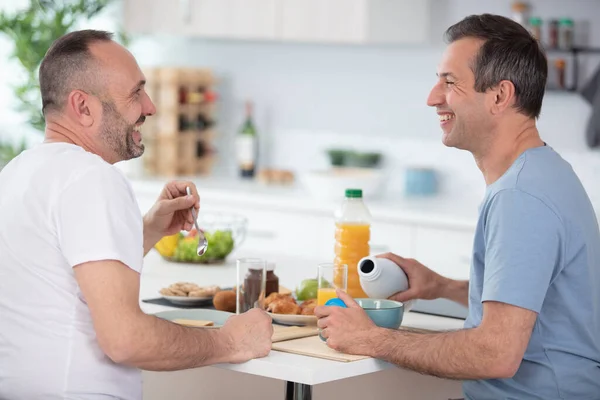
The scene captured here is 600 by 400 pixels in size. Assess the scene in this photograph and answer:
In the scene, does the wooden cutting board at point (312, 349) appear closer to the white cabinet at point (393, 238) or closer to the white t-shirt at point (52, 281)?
the white t-shirt at point (52, 281)

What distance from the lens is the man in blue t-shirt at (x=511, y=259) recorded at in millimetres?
1938

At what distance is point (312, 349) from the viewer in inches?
80.0

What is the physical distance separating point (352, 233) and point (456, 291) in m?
0.30

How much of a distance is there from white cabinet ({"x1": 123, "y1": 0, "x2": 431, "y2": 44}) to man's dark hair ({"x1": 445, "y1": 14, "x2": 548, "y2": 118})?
2.28 meters

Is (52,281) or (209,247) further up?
(52,281)

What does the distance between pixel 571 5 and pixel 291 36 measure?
1.26m

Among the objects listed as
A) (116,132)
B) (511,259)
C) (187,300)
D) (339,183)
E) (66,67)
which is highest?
(66,67)

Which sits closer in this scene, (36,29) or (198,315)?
(198,315)

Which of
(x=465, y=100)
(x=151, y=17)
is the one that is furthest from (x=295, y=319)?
(x=151, y=17)

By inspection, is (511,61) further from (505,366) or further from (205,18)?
(205,18)

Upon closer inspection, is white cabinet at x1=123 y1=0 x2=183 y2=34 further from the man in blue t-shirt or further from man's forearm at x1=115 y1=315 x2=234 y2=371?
man's forearm at x1=115 y1=315 x2=234 y2=371

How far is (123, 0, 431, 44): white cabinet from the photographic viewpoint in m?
4.45

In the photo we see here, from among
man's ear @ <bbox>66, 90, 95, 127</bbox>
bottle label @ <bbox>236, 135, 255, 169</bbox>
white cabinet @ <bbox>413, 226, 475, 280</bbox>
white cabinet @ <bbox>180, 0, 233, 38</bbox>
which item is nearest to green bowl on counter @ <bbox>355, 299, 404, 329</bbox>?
man's ear @ <bbox>66, 90, 95, 127</bbox>

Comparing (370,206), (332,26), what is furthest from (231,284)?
(332,26)
